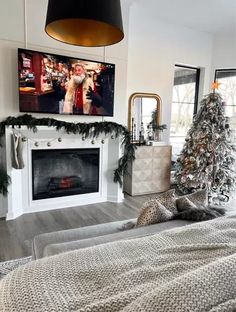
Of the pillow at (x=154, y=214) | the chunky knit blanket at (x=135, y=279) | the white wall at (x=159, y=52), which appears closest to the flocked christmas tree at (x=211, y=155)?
the white wall at (x=159, y=52)

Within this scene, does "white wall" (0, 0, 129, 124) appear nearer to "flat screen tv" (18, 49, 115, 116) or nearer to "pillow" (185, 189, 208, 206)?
"flat screen tv" (18, 49, 115, 116)

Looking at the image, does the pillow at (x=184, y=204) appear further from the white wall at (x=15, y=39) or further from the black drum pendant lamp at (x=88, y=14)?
the white wall at (x=15, y=39)

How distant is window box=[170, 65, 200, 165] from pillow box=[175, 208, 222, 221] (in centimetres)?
→ 356

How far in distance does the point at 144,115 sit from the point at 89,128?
4.96 ft

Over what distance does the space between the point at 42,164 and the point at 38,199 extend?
545 millimetres

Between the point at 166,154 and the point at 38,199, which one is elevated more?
the point at 166,154

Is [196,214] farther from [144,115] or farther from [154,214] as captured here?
[144,115]

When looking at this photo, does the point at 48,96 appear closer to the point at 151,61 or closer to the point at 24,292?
the point at 151,61

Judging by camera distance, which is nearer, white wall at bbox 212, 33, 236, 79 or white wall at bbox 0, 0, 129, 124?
white wall at bbox 0, 0, 129, 124

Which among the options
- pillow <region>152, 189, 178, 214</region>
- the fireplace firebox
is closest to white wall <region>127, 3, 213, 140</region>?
the fireplace firebox

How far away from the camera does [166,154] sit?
4848 millimetres

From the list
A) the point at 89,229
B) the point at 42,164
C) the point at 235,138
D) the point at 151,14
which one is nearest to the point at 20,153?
the point at 42,164

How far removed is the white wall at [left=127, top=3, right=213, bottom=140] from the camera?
459 cm

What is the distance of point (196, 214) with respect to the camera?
1.96 m
